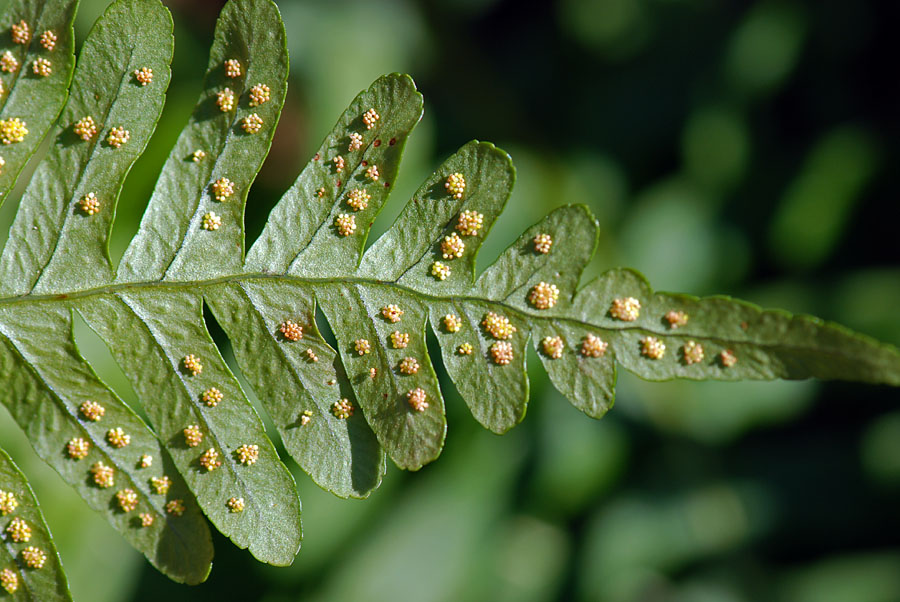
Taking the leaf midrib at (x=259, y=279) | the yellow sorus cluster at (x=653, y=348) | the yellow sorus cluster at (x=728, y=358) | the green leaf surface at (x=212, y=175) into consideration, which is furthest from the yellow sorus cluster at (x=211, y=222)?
the yellow sorus cluster at (x=728, y=358)

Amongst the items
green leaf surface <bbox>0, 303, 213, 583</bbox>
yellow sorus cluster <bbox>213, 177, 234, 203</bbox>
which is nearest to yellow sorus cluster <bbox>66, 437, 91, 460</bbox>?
green leaf surface <bbox>0, 303, 213, 583</bbox>

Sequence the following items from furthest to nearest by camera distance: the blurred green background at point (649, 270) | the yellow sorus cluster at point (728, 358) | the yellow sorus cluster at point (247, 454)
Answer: the blurred green background at point (649, 270)
the yellow sorus cluster at point (247, 454)
the yellow sorus cluster at point (728, 358)

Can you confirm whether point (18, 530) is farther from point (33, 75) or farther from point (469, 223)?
point (469, 223)

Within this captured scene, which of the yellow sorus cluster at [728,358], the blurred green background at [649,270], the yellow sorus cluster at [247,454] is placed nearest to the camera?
the yellow sorus cluster at [728,358]

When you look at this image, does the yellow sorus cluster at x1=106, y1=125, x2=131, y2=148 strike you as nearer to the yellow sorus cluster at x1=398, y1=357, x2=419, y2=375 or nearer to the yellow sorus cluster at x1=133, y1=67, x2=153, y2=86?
the yellow sorus cluster at x1=133, y1=67, x2=153, y2=86

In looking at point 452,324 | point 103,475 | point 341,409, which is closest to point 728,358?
point 452,324

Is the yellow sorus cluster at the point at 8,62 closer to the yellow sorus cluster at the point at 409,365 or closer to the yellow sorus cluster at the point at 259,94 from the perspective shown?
the yellow sorus cluster at the point at 259,94
